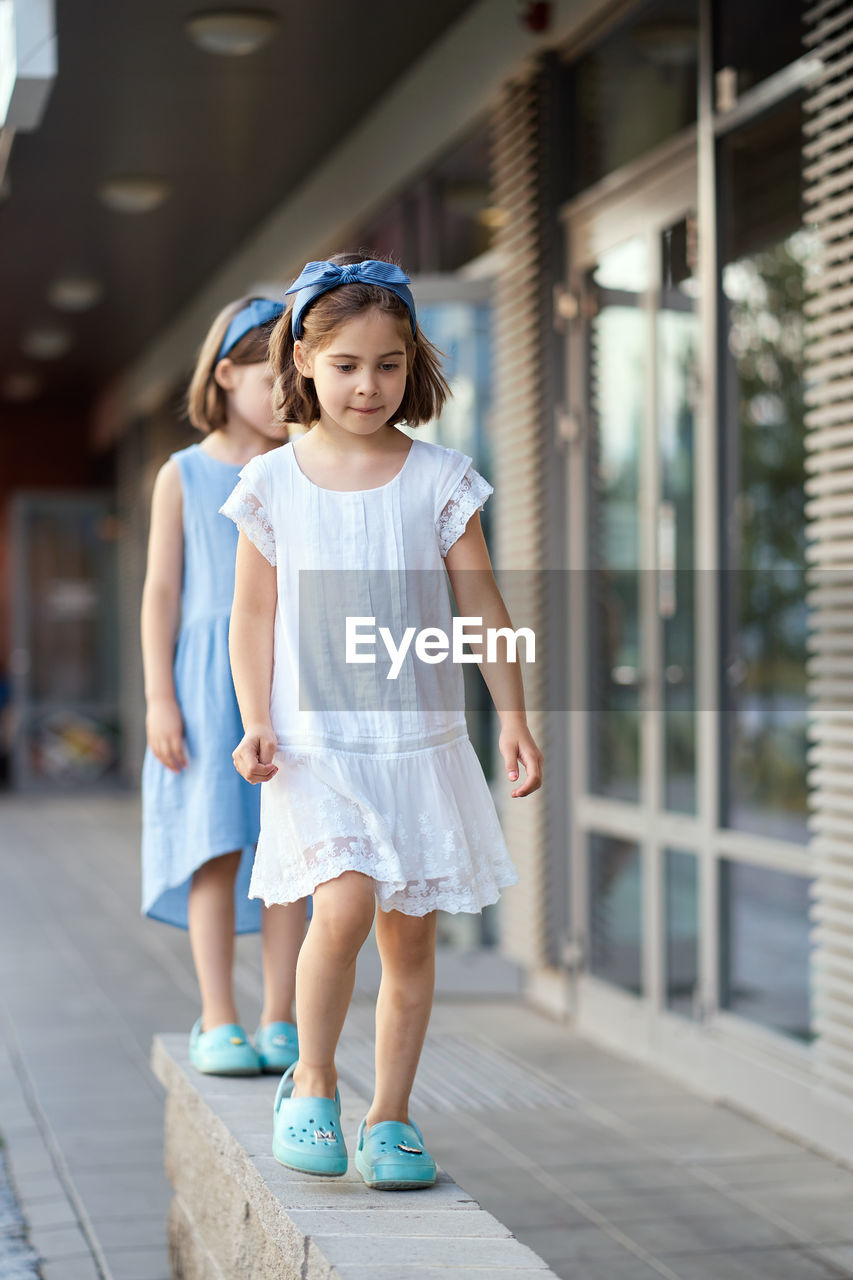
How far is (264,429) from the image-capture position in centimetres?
261

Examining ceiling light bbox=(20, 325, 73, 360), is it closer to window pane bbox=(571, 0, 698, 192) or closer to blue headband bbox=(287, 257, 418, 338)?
window pane bbox=(571, 0, 698, 192)

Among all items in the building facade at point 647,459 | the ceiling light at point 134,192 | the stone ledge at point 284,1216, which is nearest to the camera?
the stone ledge at point 284,1216

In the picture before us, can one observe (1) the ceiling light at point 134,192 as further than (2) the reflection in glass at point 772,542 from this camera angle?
No

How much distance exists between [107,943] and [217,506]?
12.9ft

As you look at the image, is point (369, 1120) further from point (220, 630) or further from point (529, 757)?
point (220, 630)

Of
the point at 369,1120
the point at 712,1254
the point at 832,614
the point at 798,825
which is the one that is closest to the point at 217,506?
the point at 369,1120

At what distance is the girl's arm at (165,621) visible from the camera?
2609 millimetres

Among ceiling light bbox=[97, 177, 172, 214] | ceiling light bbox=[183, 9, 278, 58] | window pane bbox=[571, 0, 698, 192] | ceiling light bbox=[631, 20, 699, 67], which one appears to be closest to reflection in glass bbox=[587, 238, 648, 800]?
window pane bbox=[571, 0, 698, 192]

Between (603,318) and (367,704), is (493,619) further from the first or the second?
(603,318)

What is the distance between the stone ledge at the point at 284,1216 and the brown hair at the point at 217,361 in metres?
1.14

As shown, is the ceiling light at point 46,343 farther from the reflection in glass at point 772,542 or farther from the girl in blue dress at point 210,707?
the girl in blue dress at point 210,707

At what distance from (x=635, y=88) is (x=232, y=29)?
5.35 ft

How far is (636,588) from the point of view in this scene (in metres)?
4.56

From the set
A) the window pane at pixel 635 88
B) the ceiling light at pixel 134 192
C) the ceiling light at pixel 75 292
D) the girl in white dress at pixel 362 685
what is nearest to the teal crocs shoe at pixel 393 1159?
the girl in white dress at pixel 362 685
